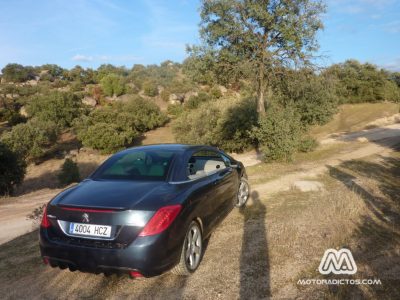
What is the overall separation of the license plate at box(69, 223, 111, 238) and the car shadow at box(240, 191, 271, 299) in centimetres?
165

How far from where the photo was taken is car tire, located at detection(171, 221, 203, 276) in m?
4.20

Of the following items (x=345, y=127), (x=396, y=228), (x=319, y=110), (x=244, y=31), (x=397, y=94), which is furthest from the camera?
(x=397, y=94)

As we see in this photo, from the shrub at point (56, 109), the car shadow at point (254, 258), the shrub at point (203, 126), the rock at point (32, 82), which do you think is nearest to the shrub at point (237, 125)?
the shrub at point (203, 126)

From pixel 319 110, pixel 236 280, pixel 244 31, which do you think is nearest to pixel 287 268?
pixel 236 280

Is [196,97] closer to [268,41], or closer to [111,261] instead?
[268,41]

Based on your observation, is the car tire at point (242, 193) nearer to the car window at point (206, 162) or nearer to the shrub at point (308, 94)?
the car window at point (206, 162)

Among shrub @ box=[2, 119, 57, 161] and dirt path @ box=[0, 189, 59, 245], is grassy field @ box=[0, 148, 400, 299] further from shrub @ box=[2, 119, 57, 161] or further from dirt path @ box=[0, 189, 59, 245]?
shrub @ box=[2, 119, 57, 161]

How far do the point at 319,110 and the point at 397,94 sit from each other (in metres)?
29.1

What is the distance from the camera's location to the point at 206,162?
6.28 metres

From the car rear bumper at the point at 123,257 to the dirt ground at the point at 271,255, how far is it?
471mm

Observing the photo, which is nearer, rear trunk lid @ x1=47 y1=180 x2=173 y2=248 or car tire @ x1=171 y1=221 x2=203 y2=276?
rear trunk lid @ x1=47 y1=180 x2=173 y2=248

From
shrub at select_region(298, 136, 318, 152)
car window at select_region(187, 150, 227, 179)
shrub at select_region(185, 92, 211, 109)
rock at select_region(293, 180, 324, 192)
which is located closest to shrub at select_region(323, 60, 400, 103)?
shrub at select_region(185, 92, 211, 109)

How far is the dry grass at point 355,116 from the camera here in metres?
36.7

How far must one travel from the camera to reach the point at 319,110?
2461cm
